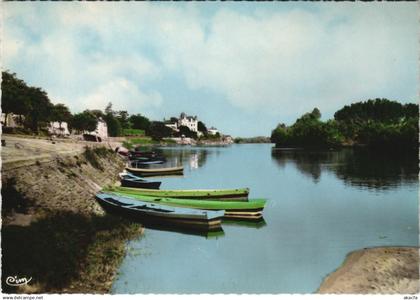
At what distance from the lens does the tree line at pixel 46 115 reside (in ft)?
114

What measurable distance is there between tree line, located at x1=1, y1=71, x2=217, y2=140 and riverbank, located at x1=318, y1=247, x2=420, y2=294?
25.3 metres

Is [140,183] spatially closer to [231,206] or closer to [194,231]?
[231,206]

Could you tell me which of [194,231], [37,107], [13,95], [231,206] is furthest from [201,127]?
[194,231]

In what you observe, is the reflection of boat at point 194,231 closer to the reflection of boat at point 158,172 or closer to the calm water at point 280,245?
the calm water at point 280,245

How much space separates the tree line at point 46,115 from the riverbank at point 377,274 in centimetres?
2527

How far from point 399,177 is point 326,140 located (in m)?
55.9

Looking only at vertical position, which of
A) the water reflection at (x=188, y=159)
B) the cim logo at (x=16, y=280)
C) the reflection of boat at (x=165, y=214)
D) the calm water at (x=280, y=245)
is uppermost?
the water reflection at (x=188, y=159)

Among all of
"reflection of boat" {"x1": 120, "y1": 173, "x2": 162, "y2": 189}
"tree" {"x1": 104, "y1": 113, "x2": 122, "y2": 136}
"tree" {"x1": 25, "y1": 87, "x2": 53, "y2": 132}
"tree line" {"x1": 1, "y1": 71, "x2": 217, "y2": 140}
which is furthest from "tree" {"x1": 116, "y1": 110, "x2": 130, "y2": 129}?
"reflection of boat" {"x1": 120, "y1": 173, "x2": 162, "y2": 189}

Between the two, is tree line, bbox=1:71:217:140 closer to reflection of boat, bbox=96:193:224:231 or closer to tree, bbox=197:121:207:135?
reflection of boat, bbox=96:193:224:231

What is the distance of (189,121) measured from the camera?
545 ft

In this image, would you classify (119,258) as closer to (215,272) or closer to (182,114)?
(215,272)

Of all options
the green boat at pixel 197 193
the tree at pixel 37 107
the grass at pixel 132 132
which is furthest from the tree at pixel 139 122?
the green boat at pixel 197 193

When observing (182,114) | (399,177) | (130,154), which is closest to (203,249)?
(399,177)

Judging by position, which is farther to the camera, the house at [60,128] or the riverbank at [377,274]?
the house at [60,128]
